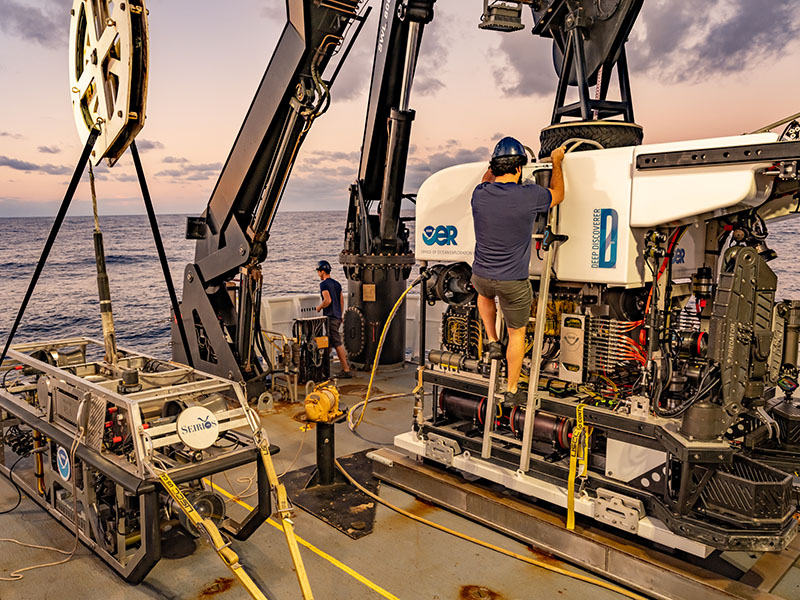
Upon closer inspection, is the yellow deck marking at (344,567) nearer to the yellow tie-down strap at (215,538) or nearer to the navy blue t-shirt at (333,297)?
the yellow tie-down strap at (215,538)

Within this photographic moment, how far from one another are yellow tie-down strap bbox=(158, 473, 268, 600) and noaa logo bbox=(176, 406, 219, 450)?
273mm

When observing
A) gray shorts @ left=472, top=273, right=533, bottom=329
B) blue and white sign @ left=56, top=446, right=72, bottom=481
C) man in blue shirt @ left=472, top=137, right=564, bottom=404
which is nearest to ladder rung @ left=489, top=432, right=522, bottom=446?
man in blue shirt @ left=472, top=137, right=564, bottom=404

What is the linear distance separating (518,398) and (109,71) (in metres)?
3.77

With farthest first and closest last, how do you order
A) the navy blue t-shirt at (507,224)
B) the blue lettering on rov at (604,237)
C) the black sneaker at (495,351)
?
the black sneaker at (495,351)
the navy blue t-shirt at (507,224)
the blue lettering on rov at (604,237)

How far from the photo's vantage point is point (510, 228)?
418cm

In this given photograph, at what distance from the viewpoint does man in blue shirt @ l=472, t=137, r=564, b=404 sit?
163 inches

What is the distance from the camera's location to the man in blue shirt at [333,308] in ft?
29.5

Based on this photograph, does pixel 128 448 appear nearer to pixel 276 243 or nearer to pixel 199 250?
pixel 199 250

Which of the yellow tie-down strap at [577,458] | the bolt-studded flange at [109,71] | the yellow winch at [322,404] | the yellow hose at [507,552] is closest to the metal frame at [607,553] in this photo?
the yellow hose at [507,552]

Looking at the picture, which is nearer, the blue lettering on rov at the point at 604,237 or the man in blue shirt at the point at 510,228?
the blue lettering on rov at the point at 604,237

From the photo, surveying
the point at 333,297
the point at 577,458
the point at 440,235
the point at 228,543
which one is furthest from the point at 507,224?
the point at 333,297

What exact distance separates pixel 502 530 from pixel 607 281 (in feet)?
6.69

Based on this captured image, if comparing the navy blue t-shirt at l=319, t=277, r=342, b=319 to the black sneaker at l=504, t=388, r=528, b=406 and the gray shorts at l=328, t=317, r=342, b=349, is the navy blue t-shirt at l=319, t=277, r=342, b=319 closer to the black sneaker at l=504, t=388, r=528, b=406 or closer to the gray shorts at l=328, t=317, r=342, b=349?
the gray shorts at l=328, t=317, r=342, b=349

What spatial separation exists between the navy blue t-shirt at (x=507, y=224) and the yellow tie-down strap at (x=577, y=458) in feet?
3.70
